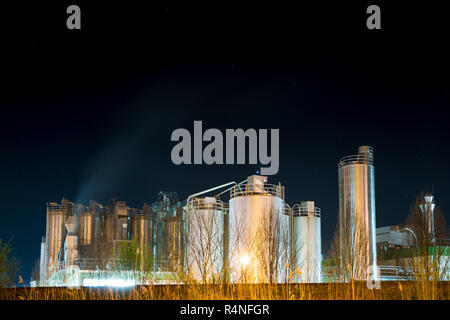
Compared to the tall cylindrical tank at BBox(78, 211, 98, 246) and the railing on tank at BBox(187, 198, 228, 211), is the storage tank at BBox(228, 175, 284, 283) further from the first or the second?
the tall cylindrical tank at BBox(78, 211, 98, 246)

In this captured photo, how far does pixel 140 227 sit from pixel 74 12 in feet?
70.6

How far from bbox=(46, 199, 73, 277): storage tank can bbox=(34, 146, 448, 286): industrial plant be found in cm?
7

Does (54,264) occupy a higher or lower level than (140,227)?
lower

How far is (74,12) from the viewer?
1475 centimetres

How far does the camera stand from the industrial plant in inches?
854

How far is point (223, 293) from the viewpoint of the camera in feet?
36.4

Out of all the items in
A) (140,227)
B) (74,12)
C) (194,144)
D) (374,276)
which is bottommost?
(374,276)

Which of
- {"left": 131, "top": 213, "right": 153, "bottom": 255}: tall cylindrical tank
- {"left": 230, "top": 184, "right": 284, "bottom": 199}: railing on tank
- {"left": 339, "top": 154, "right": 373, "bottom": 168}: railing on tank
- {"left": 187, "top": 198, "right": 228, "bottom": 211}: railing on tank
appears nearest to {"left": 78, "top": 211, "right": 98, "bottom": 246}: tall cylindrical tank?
{"left": 131, "top": 213, "right": 153, "bottom": 255}: tall cylindrical tank

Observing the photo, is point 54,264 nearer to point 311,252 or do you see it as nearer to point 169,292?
point 311,252

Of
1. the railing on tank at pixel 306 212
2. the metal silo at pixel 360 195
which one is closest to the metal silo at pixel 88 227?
the railing on tank at pixel 306 212

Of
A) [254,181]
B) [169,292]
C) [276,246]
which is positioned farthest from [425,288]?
[254,181]

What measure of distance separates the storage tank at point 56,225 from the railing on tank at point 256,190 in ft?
49.0

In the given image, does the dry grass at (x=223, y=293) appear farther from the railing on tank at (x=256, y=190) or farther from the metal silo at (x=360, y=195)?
the metal silo at (x=360, y=195)
